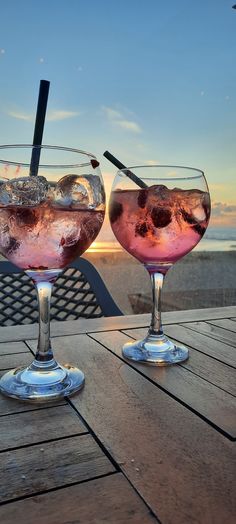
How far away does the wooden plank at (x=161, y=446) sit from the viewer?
0.32m

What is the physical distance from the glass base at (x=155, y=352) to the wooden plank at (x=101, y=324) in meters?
0.17

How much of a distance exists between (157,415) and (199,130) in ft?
11.9

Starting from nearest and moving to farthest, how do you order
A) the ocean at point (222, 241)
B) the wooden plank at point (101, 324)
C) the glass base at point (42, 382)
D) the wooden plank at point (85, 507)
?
the wooden plank at point (85, 507)
the glass base at point (42, 382)
the wooden plank at point (101, 324)
the ocean at point (222, 241)

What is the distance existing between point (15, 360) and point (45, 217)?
275 millimetres

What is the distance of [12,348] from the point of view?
763 millimetres

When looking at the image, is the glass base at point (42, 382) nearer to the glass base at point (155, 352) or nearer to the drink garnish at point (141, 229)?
the glass base at point (155, 352)

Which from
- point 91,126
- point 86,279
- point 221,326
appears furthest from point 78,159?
point 91,126

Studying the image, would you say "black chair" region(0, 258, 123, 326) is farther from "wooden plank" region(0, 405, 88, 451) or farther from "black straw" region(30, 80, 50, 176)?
"wooden plank" region(0, 405, 88, 451)

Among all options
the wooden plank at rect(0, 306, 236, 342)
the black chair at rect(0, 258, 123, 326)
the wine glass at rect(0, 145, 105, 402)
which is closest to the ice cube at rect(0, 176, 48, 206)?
the wine glass at rect(0, 145, 105, 402)

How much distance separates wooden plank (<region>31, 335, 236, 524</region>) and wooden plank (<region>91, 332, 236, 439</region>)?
14 millimetres

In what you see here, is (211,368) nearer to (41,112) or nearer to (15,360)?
(15,360)

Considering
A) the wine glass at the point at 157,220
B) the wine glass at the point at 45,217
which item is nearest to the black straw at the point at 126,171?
the wine glass at the point at 157,220

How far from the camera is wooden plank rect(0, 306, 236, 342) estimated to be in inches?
34.3

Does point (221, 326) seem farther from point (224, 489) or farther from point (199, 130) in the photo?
point (199, 130)
